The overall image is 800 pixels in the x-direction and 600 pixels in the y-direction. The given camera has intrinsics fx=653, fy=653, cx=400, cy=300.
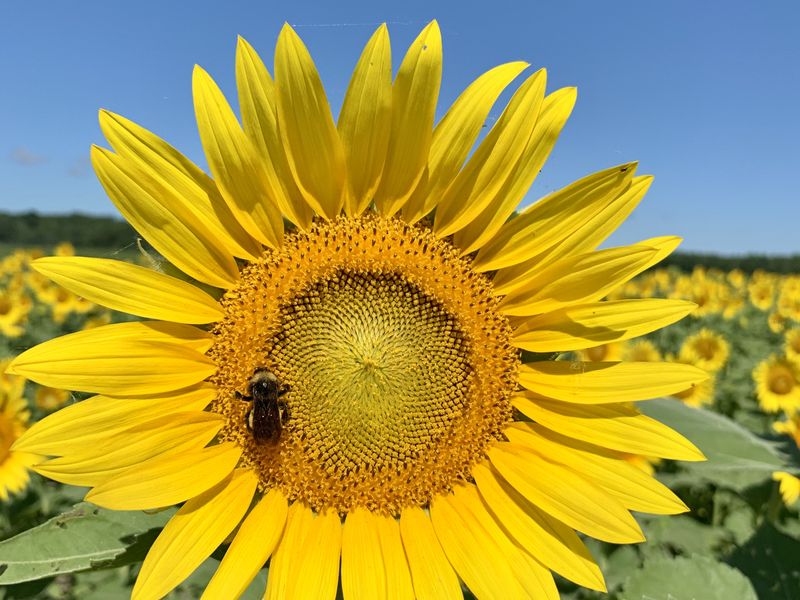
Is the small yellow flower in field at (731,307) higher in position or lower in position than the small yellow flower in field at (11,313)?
higher

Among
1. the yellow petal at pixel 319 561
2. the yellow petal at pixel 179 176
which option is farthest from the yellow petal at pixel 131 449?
the yellow petal at pixel 179 176

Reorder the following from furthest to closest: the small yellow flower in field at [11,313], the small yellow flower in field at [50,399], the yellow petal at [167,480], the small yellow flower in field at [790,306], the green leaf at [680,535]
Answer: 1. the small yellow flower in field at [790,306]
2. the small yellow flower in field at [11,313]
3. the small yellow flower in field at [50,399]
4. the green leaf at [680,535]
5. the yellow petal at [167,480]

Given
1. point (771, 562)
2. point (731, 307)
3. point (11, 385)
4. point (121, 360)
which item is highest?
point (731, 307)

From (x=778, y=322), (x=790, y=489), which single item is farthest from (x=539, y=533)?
(x=778, y=322)

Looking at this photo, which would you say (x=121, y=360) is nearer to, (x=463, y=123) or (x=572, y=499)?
(x=463, y=123)

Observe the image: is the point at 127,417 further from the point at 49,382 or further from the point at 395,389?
the point at 395,389

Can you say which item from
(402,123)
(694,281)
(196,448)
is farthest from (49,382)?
(694,281)

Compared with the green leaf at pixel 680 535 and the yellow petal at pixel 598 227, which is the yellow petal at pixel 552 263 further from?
the green leaf at pixel 680 535
